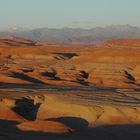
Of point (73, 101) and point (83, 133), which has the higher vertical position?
point (73, 101)

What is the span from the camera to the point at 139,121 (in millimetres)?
26797

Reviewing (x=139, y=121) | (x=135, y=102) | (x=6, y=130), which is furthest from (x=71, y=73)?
(x=6, y=130)

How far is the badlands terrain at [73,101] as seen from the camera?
74.9 ft

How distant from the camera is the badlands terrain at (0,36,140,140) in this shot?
899 inches

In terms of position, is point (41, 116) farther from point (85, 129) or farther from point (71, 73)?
point (71, 73)

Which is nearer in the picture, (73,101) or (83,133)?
(83,133)

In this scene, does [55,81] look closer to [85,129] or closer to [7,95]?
[7,95]

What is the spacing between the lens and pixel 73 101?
2942 centimetres

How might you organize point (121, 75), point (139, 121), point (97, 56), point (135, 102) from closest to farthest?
point (139, 121)
point (135, 102)
point (121, 75)
point (97, 56)

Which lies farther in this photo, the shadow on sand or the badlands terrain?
the badlands terrain

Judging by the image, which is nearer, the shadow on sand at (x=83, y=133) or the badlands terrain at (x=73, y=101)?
the shadow on sand at (x=83, y=133)

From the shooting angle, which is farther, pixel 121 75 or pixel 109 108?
pixel 121 75

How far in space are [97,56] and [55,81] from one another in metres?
13.6

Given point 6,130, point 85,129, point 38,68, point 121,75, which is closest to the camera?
point 6,130
